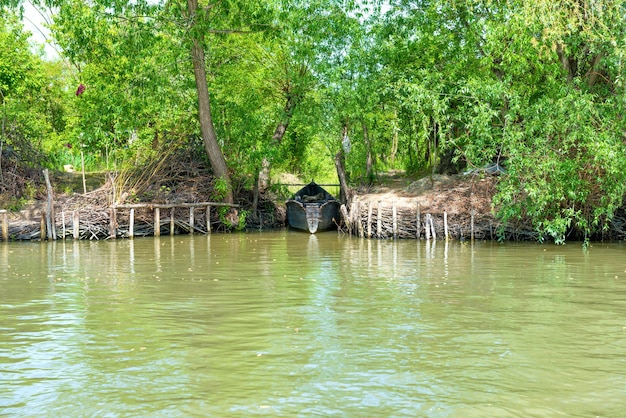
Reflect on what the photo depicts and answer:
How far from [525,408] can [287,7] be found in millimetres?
22551

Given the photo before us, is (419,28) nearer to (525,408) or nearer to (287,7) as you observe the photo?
(287,7)

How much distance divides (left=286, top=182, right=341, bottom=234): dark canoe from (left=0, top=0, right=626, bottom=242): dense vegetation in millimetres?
1994

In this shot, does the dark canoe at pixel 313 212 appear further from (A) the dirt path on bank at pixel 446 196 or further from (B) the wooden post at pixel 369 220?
(B) the wooden post at pixel 369 220

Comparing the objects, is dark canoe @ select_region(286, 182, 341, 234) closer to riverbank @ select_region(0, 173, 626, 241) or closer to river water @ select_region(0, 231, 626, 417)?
riverbank @ select_region(0, 173, 626, 241)

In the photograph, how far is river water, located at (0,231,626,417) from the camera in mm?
7062

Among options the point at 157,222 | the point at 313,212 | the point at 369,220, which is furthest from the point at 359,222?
the point at 157,222

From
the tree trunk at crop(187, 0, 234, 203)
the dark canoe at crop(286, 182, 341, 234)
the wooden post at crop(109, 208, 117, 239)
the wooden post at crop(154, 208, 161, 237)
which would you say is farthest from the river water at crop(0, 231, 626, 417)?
the tree trunk at crop(187, 0, 234, 203)

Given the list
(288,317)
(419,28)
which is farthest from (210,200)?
(288,317)

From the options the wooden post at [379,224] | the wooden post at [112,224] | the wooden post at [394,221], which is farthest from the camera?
the wooden post at [112,224]

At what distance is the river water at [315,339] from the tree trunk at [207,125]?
12757 millimetres

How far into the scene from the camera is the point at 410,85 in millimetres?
22641

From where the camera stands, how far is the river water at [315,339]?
7062 millimetres

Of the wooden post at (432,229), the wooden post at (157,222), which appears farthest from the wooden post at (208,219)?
the wooden post at (432,229)

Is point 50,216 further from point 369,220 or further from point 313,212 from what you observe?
point 369,220
